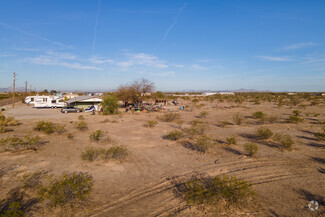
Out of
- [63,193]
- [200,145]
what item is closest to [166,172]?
[200,145]

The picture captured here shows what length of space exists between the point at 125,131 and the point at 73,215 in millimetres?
10402

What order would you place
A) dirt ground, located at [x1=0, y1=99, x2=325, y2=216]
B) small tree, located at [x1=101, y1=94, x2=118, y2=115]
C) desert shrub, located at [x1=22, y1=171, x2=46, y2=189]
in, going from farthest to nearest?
small tree, located at [x1=101, y1=94, x2=118, y2=115] < desert shrub, located at [x1=22, y1=171, x2=46, y2=189] < dirt ground, located at [x1=0, y1=99, x2=325, y2=216]

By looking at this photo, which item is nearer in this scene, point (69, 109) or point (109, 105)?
point (109, 105)

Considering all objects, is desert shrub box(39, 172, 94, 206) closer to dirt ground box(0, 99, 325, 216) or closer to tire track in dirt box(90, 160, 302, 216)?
dirt ground box(0, 99, 325, 216)

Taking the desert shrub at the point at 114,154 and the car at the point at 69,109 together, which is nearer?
the desert shrub at the point at 114,154

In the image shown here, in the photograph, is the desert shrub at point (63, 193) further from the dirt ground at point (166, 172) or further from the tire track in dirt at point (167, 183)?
the tire track in dirt at point (167, 183)

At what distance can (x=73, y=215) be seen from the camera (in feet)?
15.8

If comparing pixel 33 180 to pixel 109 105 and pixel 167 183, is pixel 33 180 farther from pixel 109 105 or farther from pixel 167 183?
pixel 109 105

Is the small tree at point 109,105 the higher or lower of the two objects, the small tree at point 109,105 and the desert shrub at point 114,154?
the higher

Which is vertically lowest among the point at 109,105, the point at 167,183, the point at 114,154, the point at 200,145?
the point at 167,183

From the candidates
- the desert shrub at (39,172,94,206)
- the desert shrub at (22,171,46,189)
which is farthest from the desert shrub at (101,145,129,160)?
the desert shrub at (39,172,94,206)

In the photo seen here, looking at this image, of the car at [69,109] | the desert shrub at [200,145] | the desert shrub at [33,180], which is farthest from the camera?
the car at [69,109]

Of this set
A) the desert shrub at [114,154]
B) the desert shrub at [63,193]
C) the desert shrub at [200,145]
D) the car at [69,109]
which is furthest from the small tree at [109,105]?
the desert shrub at [63,193]

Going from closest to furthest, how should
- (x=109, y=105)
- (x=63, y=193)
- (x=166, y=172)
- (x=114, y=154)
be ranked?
(x=63, y=193) < (x=166, y=172) < (x=114, y=154) < (x=109, y=105)
